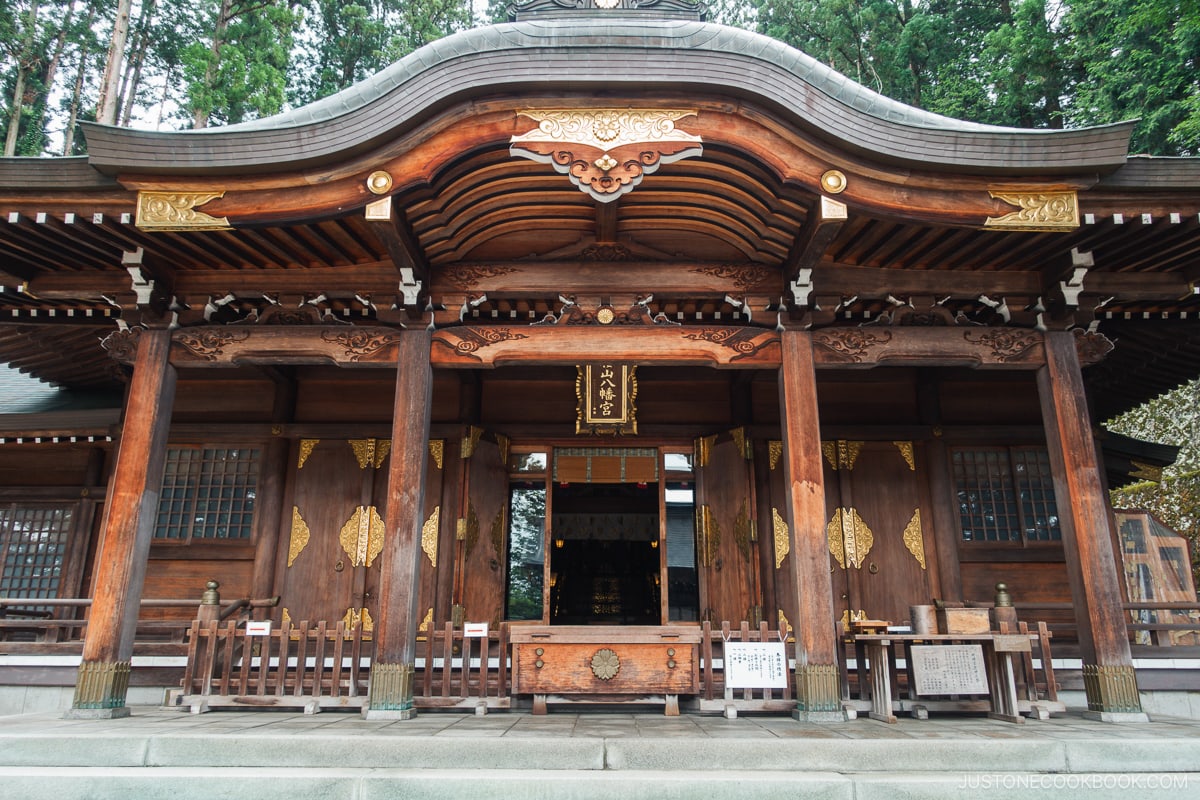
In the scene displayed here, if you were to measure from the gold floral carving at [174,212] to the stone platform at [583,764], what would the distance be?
3.89 metres

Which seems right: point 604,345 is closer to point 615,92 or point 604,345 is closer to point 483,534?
point 615,92

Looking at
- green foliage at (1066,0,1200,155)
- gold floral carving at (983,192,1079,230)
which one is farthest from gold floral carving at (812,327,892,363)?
→ green foliage at (1066,0,1200,155)

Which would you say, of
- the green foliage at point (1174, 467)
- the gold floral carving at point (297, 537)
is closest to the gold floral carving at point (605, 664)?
the gold floral carving at point (297, 537)

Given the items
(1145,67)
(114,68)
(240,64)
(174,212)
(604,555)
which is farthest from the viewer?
(240,64)

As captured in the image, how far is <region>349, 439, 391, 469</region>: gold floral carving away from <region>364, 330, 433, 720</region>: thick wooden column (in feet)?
8.73

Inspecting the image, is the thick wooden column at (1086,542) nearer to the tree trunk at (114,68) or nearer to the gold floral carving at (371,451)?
the gold floral carving at (371,451)

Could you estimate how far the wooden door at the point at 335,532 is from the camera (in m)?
9.09

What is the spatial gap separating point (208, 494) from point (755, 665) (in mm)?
7074

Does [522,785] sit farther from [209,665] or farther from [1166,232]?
[1166,232]

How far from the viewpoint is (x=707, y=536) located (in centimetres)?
927

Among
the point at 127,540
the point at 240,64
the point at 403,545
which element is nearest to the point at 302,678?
the point at 403,545

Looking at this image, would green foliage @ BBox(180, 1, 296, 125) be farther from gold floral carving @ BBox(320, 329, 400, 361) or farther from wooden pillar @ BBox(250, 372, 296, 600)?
gold floral carving @ BBox(320, 329, 400, 361)

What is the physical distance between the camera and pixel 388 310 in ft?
24.0

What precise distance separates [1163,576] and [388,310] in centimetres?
1095
